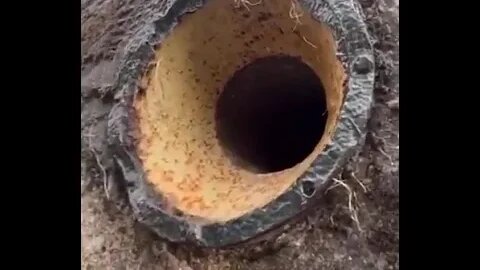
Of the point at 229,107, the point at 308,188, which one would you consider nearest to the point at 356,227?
the point at 308,188

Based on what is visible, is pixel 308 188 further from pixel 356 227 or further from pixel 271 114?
pixel 271 114

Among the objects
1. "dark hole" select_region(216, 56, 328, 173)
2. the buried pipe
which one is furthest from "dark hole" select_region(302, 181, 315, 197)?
"dark hole" select_region(216, 56, 328, 173)

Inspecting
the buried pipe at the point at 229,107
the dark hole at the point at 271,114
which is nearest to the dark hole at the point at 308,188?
the buried pipe at the point at 229,107

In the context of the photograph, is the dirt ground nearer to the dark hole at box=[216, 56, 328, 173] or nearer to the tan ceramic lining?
the tan ceramic lining

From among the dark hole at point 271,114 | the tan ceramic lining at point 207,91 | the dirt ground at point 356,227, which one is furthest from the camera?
the dark hole at point 271,114

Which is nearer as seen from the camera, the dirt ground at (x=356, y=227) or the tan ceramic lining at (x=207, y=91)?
the dirt ground at (x=356, y=227)

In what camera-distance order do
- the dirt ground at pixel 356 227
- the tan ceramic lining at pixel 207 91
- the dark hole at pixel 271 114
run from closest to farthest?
1. the dirt ground at pixel 356 227
2. the tan ceramic lining at pixel 207 91
3. the dark hole at pixel 271 114

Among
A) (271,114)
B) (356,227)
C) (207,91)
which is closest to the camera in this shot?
(356,227)

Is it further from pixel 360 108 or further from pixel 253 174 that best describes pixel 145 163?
pixel 360 108

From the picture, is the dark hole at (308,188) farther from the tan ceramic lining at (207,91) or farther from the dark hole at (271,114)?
the dark hole at (271,114)

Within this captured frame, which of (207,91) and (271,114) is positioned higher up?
(207,91)
